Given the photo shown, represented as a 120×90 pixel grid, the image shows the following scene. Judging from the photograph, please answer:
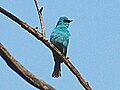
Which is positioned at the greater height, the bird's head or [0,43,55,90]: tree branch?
the bird's head

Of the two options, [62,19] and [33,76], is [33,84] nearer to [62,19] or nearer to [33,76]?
[33,76]

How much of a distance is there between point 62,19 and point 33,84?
6268 mm

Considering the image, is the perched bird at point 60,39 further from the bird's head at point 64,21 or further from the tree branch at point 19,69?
the tree branch at point 19,69

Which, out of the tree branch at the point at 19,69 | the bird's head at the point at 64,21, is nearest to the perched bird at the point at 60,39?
the bird's head at the point at 64,21

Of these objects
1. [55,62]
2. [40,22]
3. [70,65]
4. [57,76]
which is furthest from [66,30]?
[70,65]

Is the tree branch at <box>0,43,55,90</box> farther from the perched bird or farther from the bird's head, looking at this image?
the bird's head

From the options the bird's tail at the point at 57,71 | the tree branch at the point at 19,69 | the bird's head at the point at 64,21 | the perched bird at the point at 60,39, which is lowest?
the tree branch at the point at 19,69

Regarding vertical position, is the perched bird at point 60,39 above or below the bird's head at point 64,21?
below

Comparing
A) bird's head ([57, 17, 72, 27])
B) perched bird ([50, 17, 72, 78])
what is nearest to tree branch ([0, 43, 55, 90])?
perched bird ([50, 17, 72, 78])

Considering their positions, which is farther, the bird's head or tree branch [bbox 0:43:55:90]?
the bird's head

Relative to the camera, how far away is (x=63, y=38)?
23.8 ft

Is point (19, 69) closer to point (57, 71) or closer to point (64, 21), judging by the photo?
point (57, 71)

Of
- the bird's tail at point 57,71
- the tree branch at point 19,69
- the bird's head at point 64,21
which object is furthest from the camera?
the bird's head at point 64,21

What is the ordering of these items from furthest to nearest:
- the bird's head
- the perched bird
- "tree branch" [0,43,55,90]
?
the bird's head → the perched bird → "tree branch" [0,43,55,90]
